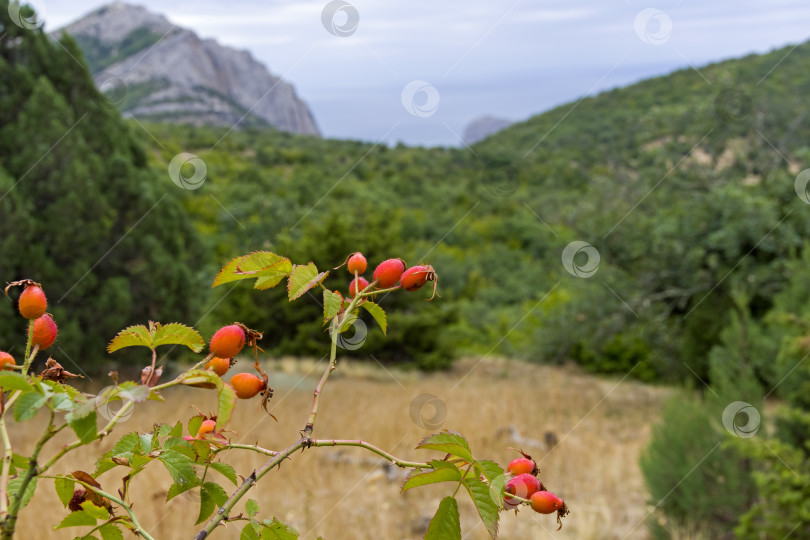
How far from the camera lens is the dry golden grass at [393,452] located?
3.78 m

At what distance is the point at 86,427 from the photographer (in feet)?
1.64

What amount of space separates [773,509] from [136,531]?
12.7ft

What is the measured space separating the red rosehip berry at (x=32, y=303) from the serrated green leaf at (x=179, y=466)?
6.9 inches

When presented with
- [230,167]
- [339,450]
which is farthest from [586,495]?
[230,167]

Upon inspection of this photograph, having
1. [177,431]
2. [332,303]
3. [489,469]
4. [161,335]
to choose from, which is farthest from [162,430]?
[489,469]

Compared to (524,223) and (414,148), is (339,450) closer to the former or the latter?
(524,223)

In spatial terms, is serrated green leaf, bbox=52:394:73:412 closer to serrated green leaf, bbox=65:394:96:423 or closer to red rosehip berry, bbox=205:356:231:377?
serrated green leaf, bbox=65:394:96:423

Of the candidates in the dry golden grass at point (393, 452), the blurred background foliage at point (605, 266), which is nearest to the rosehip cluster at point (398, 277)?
the dry golden grass at point (393, 452)

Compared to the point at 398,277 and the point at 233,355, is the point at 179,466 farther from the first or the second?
the point at 398,277

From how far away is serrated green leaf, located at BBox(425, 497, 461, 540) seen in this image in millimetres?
638

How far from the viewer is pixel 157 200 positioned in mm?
8711

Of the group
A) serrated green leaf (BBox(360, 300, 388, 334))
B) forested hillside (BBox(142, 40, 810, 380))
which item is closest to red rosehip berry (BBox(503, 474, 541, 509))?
serrated green leaf (BBox(360, 300, 388, 334))

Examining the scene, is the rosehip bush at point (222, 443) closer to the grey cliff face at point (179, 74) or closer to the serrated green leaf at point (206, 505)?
the serrated green leaf at point (206, 505)

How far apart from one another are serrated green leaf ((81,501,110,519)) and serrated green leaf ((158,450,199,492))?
0.32 feet
